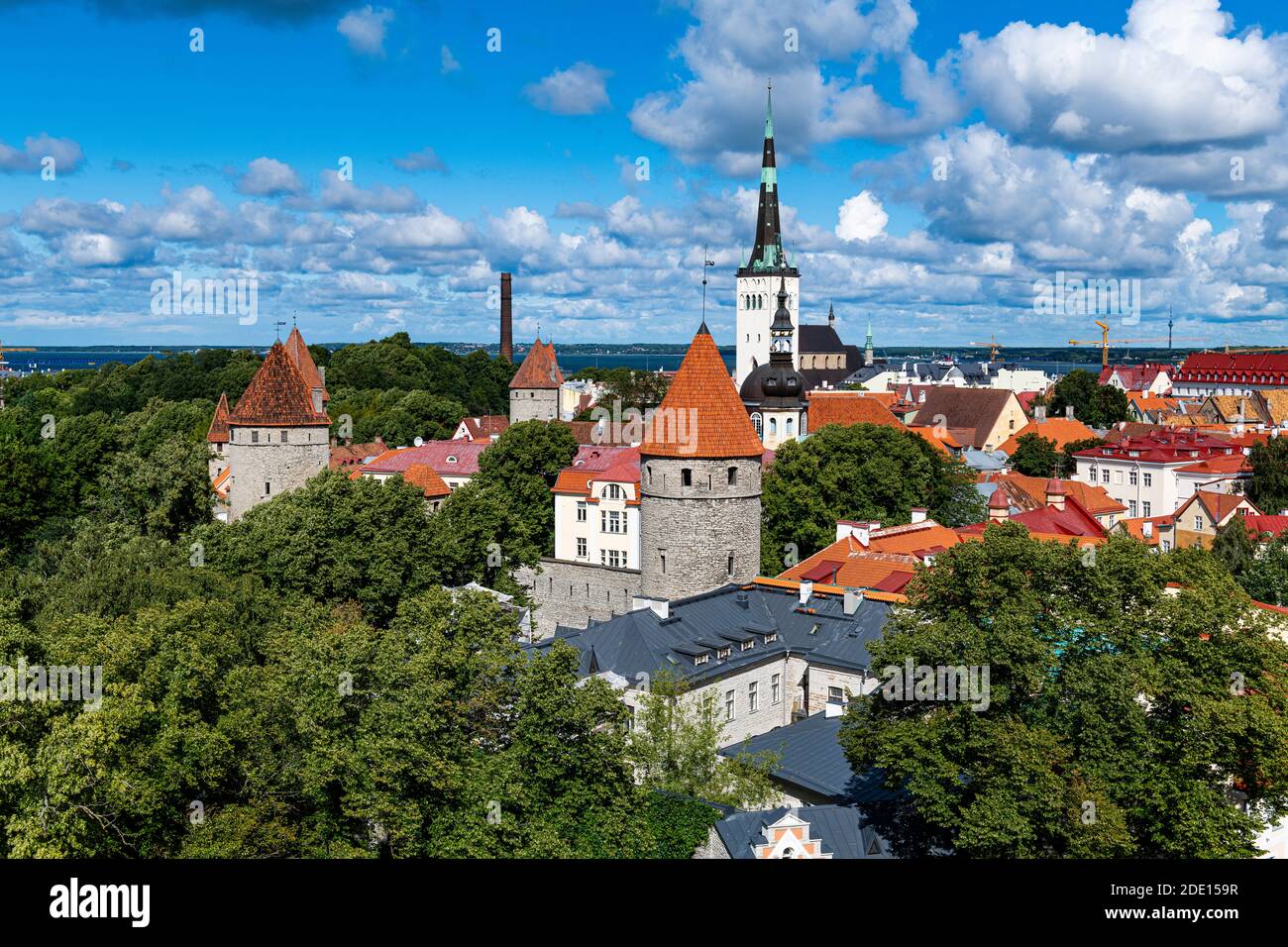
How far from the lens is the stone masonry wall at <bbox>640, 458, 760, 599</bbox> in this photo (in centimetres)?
3400

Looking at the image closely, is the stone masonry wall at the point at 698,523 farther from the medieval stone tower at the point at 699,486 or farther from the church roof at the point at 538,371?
the church roof at the point at 538,371

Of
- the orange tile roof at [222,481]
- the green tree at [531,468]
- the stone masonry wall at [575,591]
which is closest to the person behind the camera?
the stone masonry wall at [575,591]

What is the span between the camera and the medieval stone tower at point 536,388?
248ft

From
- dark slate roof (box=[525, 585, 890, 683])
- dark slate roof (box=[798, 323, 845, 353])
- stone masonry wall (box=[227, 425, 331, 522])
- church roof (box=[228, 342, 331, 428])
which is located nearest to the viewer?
dark slate roof (box=[525, 585, 890, 683])

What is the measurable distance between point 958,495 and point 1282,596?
1478cm

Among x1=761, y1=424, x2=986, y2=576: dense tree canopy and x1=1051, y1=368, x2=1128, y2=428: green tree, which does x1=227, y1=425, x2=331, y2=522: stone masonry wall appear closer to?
x1=761, y1=424, x2=986, y2=576: dense tree canopy

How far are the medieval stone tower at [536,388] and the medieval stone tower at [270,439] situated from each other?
27.4 meters

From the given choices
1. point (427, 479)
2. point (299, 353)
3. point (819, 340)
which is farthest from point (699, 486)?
point (819, 340)

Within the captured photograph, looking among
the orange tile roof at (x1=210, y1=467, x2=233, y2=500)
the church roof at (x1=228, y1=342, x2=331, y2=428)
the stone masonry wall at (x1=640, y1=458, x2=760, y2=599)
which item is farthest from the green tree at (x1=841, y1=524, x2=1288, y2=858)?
the orange tile roof at (x1=210, y1=467, x2=233, y2=500)

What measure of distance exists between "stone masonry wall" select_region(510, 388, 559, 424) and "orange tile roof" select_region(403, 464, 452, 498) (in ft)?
77.1

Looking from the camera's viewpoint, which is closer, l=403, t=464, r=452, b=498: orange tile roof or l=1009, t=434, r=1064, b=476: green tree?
Result: l=403, t=464, r=452, b=498: orange tile roof

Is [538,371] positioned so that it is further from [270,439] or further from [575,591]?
[575,591]

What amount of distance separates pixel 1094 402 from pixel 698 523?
68.1 metres

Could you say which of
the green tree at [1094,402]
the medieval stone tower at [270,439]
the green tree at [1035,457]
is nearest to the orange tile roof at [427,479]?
the medieval stone tower at [270,439]
